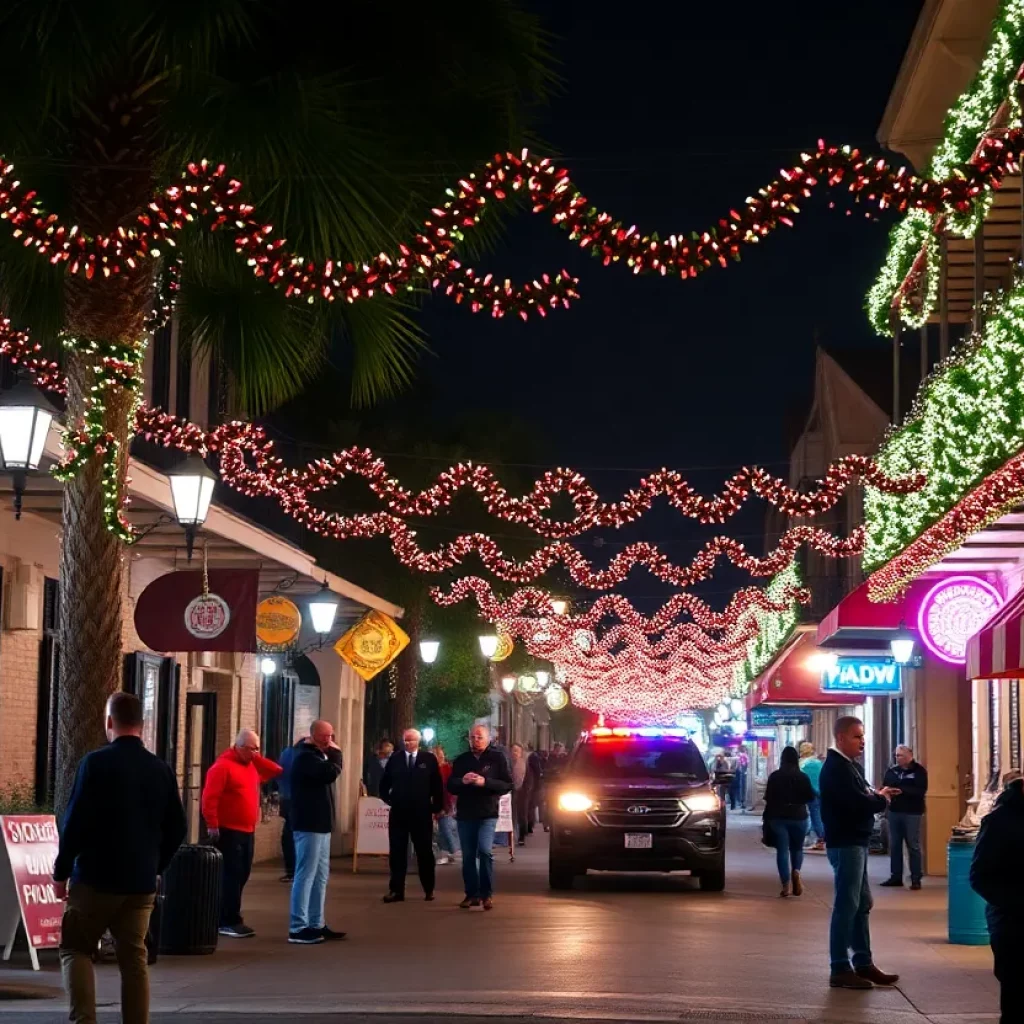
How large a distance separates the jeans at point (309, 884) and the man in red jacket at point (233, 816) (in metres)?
0.73

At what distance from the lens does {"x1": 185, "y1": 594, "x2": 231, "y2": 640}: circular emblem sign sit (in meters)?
18.9

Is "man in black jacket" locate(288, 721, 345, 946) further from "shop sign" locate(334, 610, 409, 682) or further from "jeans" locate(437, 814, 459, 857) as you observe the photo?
"jeans" locate(437, 814, 459, 857)

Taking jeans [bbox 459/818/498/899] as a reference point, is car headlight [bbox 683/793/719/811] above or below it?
above

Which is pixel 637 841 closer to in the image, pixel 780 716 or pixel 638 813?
pixel 638 813

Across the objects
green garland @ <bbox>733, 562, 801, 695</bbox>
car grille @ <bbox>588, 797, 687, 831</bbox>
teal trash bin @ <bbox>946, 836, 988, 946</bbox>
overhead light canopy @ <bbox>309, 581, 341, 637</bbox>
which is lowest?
teal trash bin @ <bbox>946, 836, 988, 946</bbox>

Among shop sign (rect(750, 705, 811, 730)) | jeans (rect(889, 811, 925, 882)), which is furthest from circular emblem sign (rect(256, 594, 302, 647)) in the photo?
shop sign (rect(750, 705, 811, 730))

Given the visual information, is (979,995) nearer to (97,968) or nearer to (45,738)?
(97,968)

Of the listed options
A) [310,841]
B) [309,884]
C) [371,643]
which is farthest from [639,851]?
[371,643]

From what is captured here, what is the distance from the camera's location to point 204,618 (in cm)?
1892

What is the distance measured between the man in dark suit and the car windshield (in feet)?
10.3

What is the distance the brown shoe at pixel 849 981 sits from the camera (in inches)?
525

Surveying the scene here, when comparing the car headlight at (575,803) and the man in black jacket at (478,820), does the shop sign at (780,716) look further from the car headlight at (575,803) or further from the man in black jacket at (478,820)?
the man in black jacket at (478,820)

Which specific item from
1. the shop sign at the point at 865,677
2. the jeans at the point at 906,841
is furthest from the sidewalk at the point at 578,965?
the shop sign at the point at 865,677

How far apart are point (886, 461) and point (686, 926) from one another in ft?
22.7
